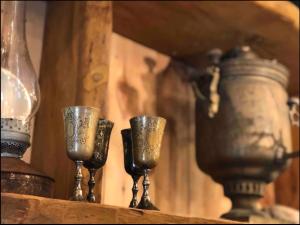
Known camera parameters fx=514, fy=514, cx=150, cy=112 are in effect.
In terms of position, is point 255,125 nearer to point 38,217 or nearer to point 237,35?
point 237,35

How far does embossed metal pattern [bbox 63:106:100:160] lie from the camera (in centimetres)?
83

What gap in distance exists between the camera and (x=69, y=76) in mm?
1181

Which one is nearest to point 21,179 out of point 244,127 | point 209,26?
point 244,127

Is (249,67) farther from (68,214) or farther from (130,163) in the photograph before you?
(68,214)

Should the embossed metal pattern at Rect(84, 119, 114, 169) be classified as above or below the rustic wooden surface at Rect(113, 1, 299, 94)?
below

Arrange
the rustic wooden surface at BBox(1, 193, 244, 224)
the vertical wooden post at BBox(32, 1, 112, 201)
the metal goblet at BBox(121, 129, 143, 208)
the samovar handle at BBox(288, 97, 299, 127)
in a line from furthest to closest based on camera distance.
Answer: the samovar handle at BBox(288, 97, 299, 127) < the vertical wooden post at BBox(32, 1, 112, 201) < the metal goblet at BBox(121, 129, 143, 208) < the rustic wooden surface at BBox(1, 193, 244, 224)

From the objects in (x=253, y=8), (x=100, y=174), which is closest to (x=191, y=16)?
(x=253, y=8)

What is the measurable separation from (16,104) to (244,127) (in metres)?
0.64

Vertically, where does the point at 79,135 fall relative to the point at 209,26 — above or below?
below

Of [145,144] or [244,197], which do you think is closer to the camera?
[145,144]

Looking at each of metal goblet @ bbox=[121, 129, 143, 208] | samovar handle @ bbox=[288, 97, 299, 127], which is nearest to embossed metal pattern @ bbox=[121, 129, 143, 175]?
metal goblet @ bbox=[121, 129, 143, 208]

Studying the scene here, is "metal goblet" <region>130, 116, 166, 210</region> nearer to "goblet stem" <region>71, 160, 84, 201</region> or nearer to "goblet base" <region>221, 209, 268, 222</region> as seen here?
"goblet stem" <region>71, 160, 84, 201</region>

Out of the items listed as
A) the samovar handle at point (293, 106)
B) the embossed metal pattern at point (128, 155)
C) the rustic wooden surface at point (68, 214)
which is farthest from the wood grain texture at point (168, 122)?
the rustic wooden surface at point (68, 214)

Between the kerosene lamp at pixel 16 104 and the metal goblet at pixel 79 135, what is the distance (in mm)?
72
